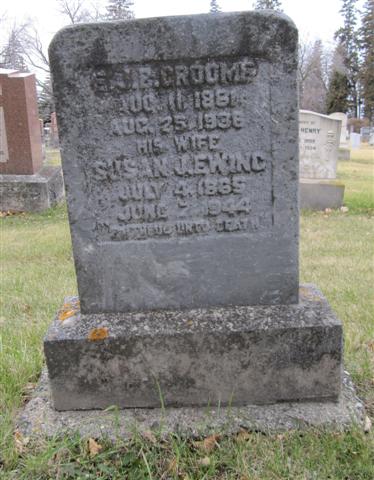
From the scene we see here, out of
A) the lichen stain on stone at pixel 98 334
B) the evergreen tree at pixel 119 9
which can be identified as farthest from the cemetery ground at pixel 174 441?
the evergreen tree at pixel 119 9

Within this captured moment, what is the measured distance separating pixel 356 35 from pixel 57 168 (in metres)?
50.5

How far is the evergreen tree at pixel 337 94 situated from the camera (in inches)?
1816

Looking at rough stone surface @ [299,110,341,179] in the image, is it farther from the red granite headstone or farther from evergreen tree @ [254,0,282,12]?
evergreen tree @ [254,0,282,12]

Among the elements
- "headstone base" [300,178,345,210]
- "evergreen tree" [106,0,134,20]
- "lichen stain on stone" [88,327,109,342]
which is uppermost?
"evergreen tree" [106,0,134,20]

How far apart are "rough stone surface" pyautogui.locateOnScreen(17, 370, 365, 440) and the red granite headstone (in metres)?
7.02

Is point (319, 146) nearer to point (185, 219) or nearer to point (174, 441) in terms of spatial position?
point (185, 219)

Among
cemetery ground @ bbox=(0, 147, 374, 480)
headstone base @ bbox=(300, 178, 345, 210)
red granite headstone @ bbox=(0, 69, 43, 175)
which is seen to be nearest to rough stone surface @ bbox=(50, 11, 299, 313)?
cemetery ground @ bbox=(0, 147, 374, 480)

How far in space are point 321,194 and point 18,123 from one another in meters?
5.45

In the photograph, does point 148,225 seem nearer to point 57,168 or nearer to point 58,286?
point 58,286

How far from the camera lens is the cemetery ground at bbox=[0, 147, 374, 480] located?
2047 millimetres

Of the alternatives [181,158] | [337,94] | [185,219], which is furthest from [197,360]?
[337,94]

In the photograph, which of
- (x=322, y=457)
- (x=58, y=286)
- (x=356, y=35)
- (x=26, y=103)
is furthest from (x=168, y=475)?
(x=356, y=35)

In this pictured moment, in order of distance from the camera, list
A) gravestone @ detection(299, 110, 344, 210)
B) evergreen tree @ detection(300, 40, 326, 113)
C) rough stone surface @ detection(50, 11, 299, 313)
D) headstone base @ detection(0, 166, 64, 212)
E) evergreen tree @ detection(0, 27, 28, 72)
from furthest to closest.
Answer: evergreen tree @ detection(300, 40, 326, 113) < evergreen tree @ detection(0, 27, 28, 72) < gravestone @ detection(299, 110, 344, 210) < headstone base @ detection(0, 166, 64, 212) < rough stone surface @ detection(50, 11, 299, 313)

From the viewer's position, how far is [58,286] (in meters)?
4.55
